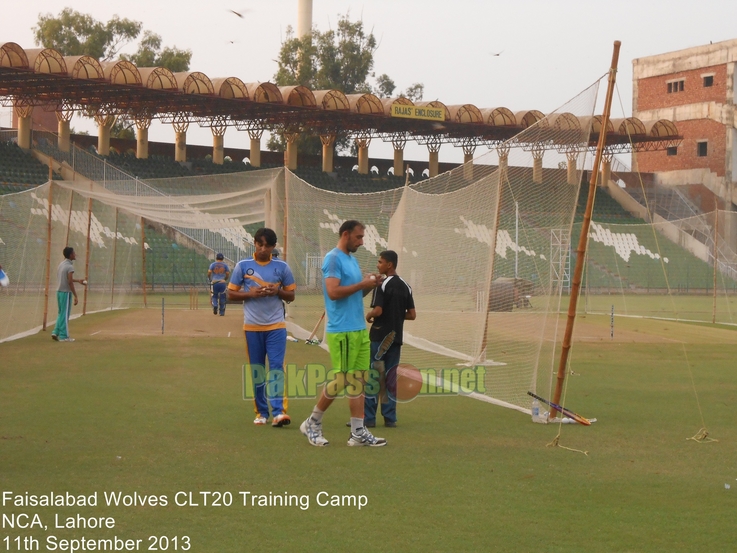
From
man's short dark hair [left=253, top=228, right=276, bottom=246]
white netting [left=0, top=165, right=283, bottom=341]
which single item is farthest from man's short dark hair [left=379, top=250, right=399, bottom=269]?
white netting [left=0, top=165, right=283, bottom=341]

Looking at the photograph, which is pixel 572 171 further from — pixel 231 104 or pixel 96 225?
pixel 231 104

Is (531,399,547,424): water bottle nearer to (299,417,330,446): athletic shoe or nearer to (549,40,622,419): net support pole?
(549,40,622,419): net support pole

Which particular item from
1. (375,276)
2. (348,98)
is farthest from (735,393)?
(348,98)

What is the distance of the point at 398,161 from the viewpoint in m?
54.2

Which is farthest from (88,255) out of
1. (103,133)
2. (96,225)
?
(103,133)

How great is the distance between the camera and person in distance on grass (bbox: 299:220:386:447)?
7184 mm

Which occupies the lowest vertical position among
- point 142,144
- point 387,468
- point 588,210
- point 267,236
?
point 387,468

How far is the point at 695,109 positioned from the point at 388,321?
5303cm

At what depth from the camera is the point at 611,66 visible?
316 inches

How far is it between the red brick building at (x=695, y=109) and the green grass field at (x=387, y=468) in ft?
154

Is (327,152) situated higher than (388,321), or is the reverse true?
(327,152)

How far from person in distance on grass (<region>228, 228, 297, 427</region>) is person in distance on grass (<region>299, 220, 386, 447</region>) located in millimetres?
871

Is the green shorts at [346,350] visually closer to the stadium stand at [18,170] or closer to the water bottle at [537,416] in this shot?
the water bottle at [537,416]

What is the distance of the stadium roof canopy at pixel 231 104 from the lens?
38.6 m
